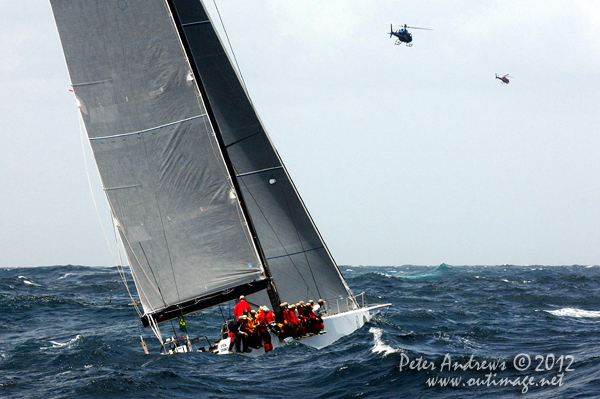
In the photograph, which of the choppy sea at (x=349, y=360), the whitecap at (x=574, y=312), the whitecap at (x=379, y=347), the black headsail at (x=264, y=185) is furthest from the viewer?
the whitecap at (x=574, y=312)

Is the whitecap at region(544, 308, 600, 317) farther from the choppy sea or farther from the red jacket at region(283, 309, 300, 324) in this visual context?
the red jacket at region(283, 309, 300, 324)

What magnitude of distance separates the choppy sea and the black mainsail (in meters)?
2.06

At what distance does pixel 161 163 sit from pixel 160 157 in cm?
16

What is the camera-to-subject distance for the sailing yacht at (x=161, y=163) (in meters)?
14.8

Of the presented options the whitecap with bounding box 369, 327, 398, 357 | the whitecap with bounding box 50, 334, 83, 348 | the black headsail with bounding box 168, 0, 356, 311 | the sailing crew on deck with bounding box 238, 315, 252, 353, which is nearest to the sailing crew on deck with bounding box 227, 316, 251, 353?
the sailing crew on deck with bounding box 238, 315, 252, 353

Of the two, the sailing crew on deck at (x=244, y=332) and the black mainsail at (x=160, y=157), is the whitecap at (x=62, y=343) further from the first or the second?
the sailing crew on deck at (x=244, y=332)

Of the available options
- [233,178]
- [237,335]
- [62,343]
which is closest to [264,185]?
[233,178]

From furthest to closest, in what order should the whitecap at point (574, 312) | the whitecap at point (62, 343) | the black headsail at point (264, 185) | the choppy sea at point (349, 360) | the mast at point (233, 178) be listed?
1. the whitecap at point (574, 312)
2. the whitecap at point (62, 343)
3. the black headsail at point (264, 185)
4. the mast at point (233, 178)
5. the choppy sea at point (349, 360)

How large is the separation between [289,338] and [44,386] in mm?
5764

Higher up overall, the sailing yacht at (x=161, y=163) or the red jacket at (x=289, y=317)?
the sailing yacht at (x=161, y=163)

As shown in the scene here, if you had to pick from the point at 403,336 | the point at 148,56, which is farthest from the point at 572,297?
the point at 148,56

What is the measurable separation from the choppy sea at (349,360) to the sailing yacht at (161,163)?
5.10 ft

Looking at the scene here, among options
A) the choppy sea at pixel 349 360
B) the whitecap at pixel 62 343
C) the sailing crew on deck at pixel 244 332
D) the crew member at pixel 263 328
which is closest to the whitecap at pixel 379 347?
the choppy sea at pixel 349 360

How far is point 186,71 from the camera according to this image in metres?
15.3
